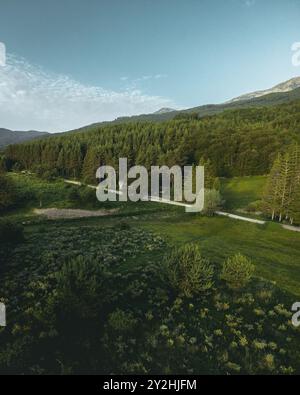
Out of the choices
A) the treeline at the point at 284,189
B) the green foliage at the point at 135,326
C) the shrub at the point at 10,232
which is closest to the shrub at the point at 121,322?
the green foliage at the point at 135,326

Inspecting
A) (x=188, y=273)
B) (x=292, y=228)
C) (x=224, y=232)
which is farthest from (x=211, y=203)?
(x=188, y=273)

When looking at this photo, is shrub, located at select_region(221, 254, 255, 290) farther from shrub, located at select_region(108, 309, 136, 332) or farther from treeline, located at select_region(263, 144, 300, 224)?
treeline, located at select_region(263, 144, 300, 224)

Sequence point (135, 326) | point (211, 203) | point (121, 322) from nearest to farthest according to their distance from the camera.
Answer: point (121, 322), point (135, 326), point (211, 203)

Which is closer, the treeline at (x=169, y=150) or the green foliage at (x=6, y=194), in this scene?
the green foliage at (x=6, y=194)

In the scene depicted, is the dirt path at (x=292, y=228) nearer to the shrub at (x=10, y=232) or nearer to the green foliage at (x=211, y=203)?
the green foliage at (x=211, y=203)

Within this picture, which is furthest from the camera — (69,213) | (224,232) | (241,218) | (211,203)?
(69,213)

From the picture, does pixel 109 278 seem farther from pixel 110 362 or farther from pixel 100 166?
pixel 100 166

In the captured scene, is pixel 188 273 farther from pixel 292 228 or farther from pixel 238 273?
pixel 292 228
